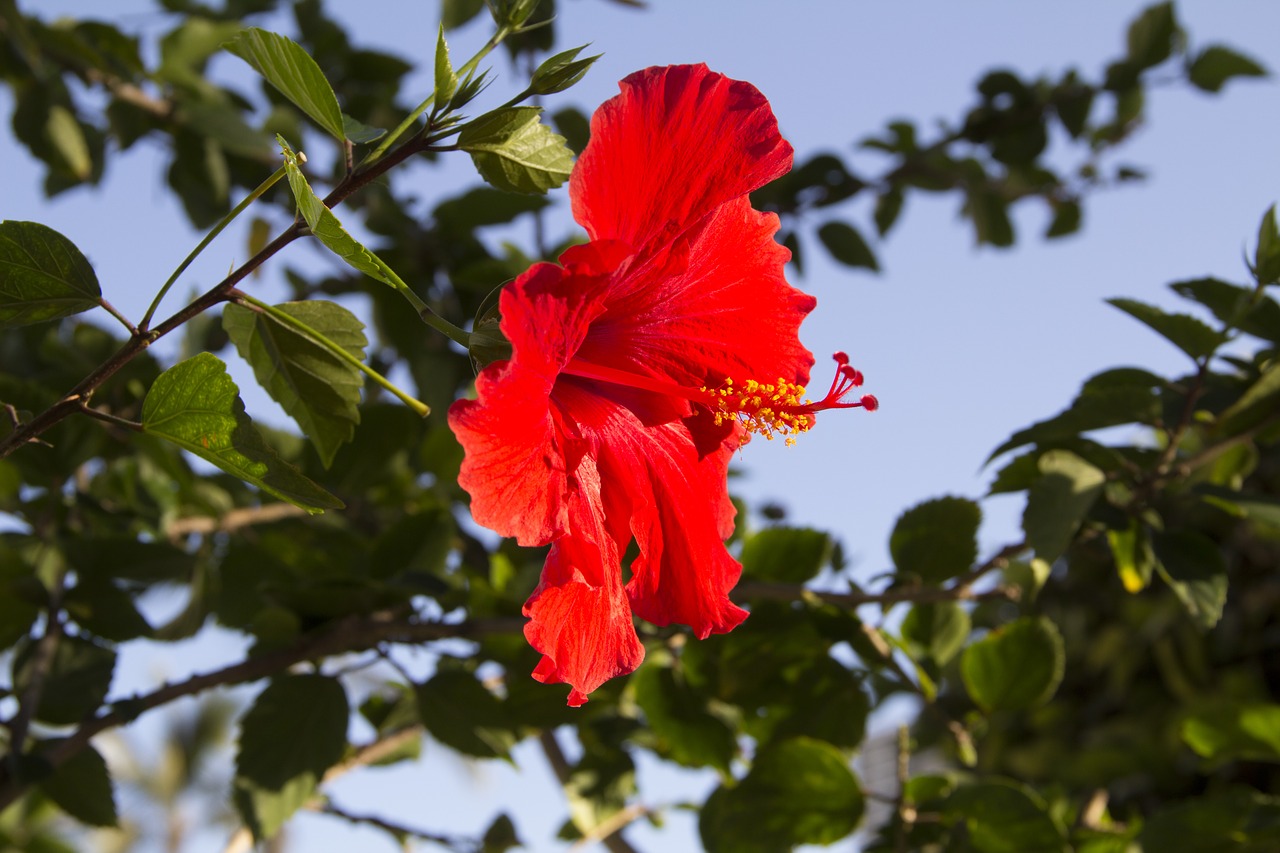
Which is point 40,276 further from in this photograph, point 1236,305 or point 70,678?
point 1236,305

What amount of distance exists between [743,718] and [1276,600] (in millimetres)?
2992

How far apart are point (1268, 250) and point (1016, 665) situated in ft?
1.96

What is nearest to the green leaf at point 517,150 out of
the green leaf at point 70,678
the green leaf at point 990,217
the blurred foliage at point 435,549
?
the blurred foliage at point 435,549

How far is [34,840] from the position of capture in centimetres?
263

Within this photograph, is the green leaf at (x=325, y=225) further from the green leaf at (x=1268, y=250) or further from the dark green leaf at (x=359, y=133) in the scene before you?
the green leaf at (x=1268, y=250)

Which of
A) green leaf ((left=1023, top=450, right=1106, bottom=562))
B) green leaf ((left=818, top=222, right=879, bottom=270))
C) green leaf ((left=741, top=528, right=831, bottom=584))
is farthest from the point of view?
green leaf ((left=818, top=222, right=879, bottom=270))

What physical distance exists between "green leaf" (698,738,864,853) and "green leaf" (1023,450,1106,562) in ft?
1.27

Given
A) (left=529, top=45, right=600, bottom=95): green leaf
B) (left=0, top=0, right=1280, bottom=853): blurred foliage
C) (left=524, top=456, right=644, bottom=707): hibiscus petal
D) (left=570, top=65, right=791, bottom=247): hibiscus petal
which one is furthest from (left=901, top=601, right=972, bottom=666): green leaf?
(left=529, top=45, right=600, bottom=95): green leaf

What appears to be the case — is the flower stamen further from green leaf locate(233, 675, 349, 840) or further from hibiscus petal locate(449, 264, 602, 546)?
green leaf locate(233, 675, 349, 840)

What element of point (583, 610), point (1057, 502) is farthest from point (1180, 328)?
point (583, 610)

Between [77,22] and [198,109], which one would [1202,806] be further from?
[77,22]

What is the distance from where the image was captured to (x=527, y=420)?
790mm

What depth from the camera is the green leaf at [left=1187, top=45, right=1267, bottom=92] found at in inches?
104

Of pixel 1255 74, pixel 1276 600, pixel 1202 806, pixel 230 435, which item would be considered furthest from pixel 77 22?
pixel 1276 600
